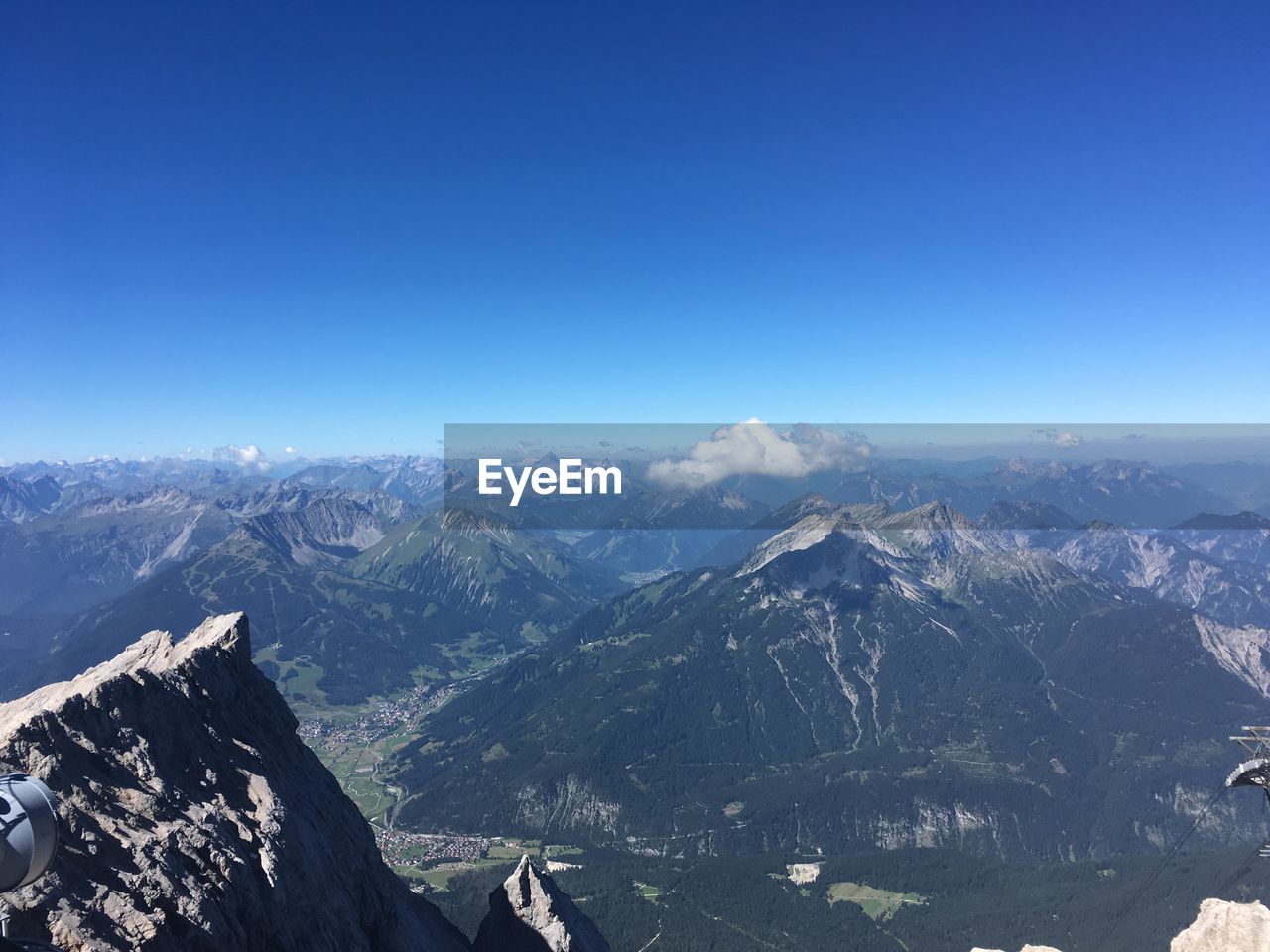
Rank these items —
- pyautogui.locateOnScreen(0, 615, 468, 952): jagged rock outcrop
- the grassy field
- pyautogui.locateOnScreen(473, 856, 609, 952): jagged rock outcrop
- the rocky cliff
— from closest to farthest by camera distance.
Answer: pyautogui.locateOnScreen(0, 615, 468, 952): jagged rock outcrop → the rocky cliff → pyautogui.locateOnScreen(473, 856, 609, 952): jagged rock outcrop → the grassy field

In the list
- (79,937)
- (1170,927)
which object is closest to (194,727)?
(79,937)

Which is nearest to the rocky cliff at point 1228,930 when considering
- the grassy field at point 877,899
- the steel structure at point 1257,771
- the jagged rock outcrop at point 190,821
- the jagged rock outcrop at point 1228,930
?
the jagged rock outcrop at point 1228,930

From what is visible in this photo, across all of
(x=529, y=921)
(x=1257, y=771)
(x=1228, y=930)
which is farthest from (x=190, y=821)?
(x=1228, y=930)

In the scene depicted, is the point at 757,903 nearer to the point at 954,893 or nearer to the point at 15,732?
the point at 954,893

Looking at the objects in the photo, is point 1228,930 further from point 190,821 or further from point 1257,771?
point 190,821

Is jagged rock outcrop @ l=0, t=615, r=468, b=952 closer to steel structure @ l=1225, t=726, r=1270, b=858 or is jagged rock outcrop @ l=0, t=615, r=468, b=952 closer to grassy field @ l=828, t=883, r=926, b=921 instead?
steel structure @ l=1225, t=726, r=1270, b=858

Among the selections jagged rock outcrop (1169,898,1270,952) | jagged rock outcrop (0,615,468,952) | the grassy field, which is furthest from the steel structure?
the grassy field
